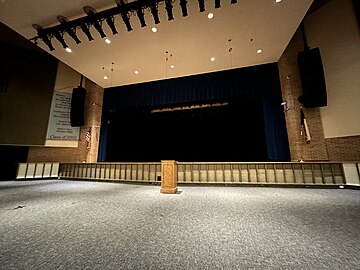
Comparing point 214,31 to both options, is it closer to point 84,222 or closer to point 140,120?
point 140,120

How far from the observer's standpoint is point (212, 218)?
210 centimetres

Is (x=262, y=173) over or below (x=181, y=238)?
over

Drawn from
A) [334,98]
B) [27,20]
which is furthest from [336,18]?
[27,20]

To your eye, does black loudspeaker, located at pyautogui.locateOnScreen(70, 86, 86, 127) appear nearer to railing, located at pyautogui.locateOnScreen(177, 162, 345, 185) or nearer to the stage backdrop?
the stage backdrop

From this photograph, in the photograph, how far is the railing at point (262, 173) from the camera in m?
4.73

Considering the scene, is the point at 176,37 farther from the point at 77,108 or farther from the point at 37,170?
the point at 37,170

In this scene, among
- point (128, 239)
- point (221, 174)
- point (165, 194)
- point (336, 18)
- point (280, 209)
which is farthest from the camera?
point (221, 174)

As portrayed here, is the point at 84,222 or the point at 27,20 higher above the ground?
the point at 27,20

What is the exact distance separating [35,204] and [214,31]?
20.1 ft

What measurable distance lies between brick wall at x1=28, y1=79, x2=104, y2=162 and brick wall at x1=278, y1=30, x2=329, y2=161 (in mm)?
8388

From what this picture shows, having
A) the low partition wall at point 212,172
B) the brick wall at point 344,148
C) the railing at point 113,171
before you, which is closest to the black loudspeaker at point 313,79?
the brick wall at point 344,148

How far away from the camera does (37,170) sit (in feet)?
22.9

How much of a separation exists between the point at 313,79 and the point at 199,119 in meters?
4.12

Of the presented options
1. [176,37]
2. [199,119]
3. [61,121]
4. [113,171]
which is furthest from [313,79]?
[61,121]
